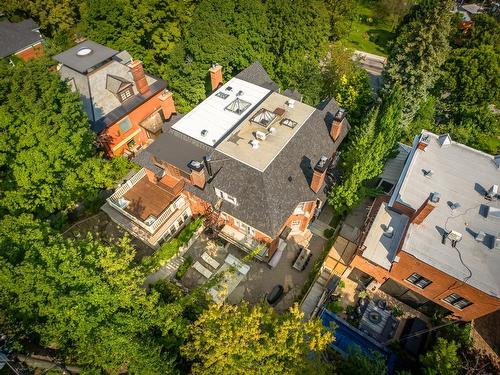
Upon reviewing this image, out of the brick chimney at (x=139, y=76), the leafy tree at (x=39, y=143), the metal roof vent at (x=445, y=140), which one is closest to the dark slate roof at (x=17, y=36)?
the brick chimney at (x=139, y=76)

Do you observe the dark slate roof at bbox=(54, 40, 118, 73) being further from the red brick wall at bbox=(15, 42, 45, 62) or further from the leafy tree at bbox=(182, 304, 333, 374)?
the leafy tree at bbox=(182, 304, 333, 374)

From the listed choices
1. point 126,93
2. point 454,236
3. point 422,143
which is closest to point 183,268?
point 126,93

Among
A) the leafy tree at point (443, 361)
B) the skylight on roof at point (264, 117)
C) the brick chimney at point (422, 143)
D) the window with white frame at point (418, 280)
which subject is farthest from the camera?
the brick chimney at point (422, 143)

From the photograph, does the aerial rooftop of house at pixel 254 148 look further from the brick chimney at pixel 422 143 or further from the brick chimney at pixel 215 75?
the brick chimney at pixel 422 143

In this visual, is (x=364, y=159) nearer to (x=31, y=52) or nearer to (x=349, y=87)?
(x=349, y=87)

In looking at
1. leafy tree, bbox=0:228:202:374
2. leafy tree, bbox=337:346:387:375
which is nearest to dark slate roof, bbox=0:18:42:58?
leafy tree, bbox=0:228:202:374
